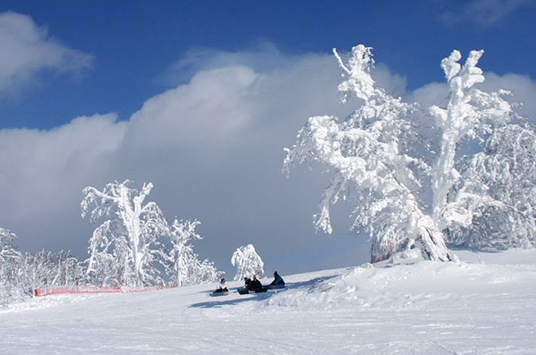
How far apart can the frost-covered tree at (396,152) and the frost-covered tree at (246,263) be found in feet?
99.2

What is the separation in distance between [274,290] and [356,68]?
11.8m

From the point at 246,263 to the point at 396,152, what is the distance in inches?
1259

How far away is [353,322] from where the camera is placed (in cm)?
1647

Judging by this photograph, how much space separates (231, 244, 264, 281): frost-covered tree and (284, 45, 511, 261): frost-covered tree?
3024 cm

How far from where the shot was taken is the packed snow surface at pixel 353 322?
1225 centimetres

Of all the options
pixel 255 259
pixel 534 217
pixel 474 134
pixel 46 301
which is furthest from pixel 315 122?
pixel 255 259

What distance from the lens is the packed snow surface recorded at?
12250 millimetres


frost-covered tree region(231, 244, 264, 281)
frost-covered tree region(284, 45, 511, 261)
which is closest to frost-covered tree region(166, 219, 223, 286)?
frost-covered tree region(231, 244, 264, 281)

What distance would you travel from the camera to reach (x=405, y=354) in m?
10.9

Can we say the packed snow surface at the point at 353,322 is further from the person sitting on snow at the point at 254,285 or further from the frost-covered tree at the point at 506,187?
the frost-covered tree at the point at 506,187

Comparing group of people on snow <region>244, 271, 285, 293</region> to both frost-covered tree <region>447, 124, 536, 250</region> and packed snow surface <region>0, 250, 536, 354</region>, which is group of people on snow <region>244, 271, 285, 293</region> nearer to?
packed snow surface <region>0, 250, 536, 354</region>

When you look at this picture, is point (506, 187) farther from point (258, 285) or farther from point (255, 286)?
point (255, 286)

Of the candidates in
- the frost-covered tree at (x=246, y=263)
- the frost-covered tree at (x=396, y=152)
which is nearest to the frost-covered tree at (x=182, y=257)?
the frost-covered tree at (x=246, y=263)

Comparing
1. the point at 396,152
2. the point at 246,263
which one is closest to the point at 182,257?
the point at 246,263
